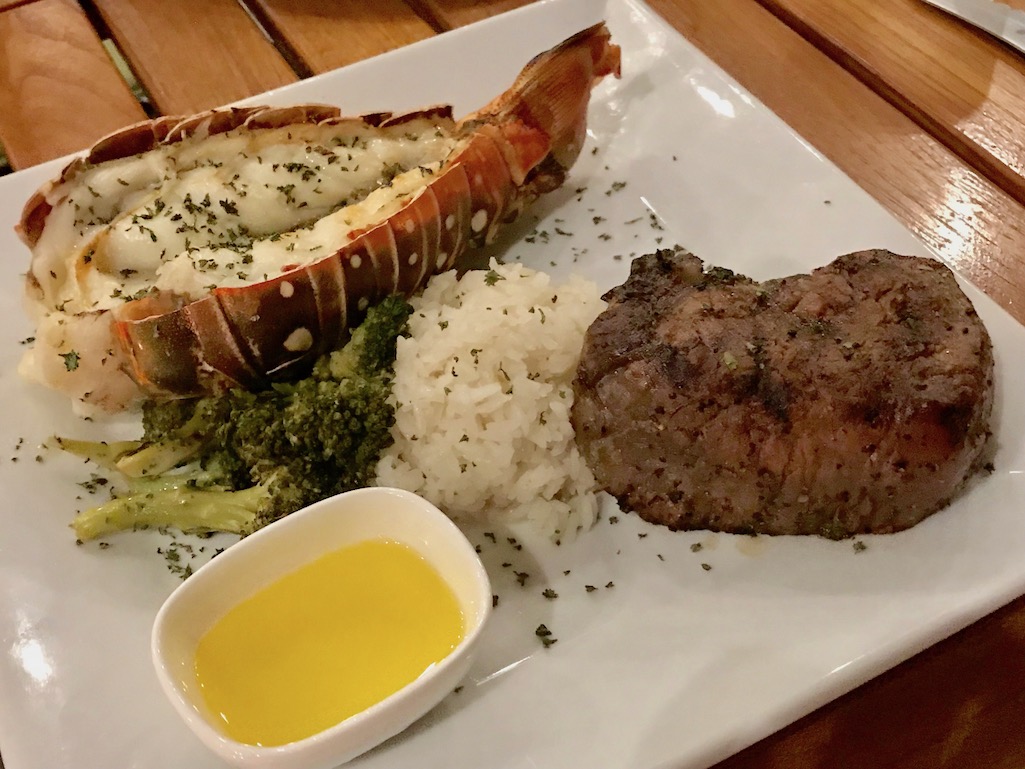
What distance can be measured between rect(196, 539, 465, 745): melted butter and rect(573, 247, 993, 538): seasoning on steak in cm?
65

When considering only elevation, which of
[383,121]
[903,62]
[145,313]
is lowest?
[145,313]

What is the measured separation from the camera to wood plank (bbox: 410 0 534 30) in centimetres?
396

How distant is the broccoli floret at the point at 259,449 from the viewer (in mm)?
2326

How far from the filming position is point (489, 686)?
1.97 m

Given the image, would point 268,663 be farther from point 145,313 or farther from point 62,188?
point 62,188

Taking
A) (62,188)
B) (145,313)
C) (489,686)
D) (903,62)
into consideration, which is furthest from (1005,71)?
(62,188)

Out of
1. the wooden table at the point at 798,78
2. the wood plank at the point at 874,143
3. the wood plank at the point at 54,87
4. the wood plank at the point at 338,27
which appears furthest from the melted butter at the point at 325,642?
the wood plank at the point at 338,27

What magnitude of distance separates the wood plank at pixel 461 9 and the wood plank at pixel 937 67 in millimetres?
1311

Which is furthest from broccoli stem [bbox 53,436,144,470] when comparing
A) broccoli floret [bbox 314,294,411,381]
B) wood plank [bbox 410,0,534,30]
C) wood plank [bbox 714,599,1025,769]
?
wood plank [bbox 410,0,534,30]

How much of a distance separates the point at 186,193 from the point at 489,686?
2.01m

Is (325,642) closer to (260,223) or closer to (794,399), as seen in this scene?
(794,399)

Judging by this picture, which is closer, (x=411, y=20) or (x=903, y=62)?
(x=903, y=62)

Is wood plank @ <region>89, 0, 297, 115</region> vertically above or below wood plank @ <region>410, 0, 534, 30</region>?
below

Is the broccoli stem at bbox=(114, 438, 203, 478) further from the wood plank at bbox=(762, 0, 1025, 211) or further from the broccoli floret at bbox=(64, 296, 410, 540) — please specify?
the wood plank at bbox=(762, 0, 1025, 211)
